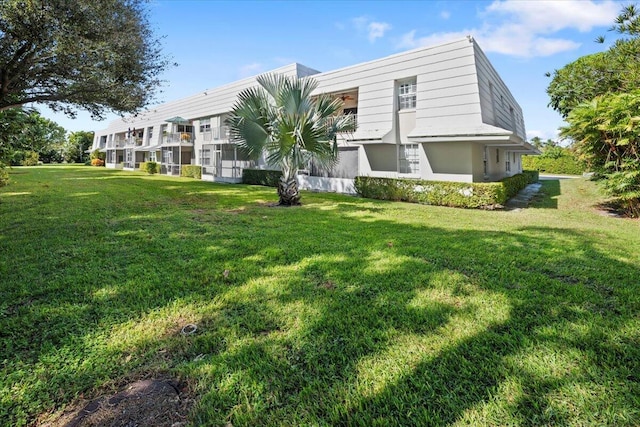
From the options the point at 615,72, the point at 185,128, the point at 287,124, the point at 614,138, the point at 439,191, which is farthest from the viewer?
the point at 185,128

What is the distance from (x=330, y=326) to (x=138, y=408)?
1820mm

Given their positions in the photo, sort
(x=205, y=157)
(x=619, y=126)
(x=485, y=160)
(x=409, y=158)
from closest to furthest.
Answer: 1. (x=619, y=126)
2. (x=409, y=158)
3. (x=485, y=160)
4. (x=205, y=157)

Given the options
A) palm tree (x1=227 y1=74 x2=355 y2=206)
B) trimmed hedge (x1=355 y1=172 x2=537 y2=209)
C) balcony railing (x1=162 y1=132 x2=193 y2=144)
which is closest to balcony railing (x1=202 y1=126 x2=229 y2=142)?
balcony railing (x1=162 y1=132 x2=193 y2=144)

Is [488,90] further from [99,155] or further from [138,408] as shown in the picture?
[99,155]

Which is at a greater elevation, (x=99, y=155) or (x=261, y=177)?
(x=99, y=155)

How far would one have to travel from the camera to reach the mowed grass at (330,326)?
236cm

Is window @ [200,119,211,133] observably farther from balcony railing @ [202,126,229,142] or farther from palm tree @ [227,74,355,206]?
palm tree @ [227,74,355,206]

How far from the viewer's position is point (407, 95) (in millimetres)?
16328

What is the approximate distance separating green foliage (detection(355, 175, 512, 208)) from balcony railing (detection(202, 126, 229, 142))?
14898mm

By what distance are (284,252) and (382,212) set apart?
231 inches

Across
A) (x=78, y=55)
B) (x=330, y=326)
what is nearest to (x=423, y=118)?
(x=78, y=55)

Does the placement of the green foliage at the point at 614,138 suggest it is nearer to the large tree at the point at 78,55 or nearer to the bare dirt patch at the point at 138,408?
the bare dirt patch at the point at 138,408

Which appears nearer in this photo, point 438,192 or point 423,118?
point 438,192

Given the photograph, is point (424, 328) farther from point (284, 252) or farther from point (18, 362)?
point (18, 362)
